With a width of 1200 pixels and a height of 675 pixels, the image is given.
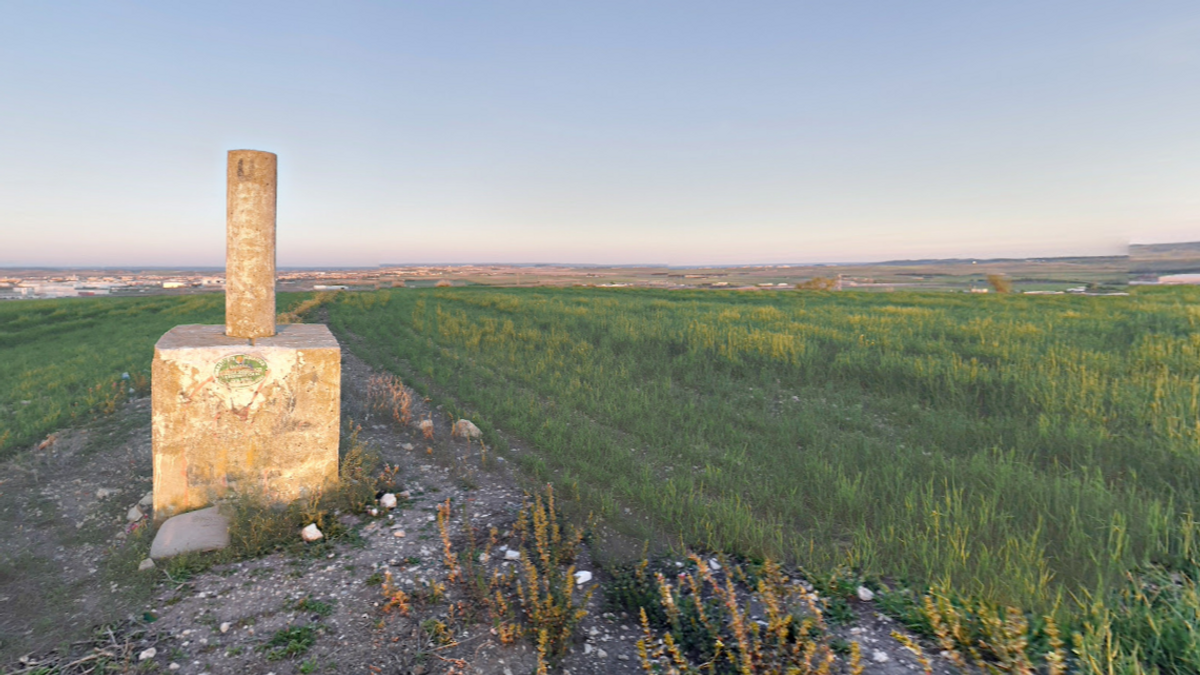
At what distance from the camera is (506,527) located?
4898 millimetres

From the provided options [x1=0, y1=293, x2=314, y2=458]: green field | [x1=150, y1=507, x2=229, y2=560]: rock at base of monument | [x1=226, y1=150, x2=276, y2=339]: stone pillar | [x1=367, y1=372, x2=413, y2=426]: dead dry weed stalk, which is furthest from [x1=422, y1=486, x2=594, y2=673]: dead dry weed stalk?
[x1=0, y1=293, x2=314, y2=458]: green field

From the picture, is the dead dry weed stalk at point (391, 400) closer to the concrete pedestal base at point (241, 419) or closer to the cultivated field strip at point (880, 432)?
the cultivated field strip at point (880, 432)

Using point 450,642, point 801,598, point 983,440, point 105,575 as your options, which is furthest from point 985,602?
point 105,575

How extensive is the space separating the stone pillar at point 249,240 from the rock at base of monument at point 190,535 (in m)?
1.74

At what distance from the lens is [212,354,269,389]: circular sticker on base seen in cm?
475

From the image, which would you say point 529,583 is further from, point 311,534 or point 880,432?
point 880,432

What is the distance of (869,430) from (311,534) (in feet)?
21.3

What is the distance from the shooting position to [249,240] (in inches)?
213

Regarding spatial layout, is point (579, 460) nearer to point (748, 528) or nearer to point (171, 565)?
point (748, 528)

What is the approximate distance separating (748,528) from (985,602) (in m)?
1.63

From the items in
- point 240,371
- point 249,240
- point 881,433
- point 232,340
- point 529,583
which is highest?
point 249,240

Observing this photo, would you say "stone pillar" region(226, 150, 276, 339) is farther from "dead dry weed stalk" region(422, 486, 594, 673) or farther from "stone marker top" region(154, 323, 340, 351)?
"dead dry weed stalk" region(422, 486, 594, 673)

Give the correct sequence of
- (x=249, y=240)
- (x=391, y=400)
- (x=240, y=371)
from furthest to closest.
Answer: (x=391, y=400)
(x=249, y=240)
(x=240, y=371)

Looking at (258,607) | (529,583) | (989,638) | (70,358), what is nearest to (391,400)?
(258,607)
